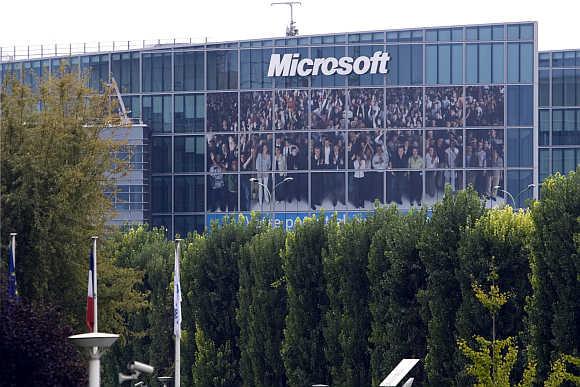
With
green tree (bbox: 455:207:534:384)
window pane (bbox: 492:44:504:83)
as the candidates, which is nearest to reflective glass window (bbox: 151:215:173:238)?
window pane (bbox: 492:44:504:83)

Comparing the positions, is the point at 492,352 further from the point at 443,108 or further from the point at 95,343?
the point at 443,108

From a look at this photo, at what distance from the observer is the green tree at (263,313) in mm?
67500

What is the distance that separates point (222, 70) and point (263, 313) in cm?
5500

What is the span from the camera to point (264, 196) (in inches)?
4724

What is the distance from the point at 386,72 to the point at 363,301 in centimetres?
5686

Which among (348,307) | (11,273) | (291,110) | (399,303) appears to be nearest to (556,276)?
(399,303)

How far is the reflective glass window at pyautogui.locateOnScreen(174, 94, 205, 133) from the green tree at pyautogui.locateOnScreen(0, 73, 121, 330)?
69016 millimetres

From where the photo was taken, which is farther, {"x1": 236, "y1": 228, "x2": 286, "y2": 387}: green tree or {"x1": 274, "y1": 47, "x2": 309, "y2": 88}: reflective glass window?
{"x1": 274, "y1": 47, "x2": 309, "y2": 88}: reflective glass window

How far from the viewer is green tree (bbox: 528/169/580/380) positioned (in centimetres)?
5219

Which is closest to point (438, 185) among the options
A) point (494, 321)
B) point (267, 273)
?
point (267, 273)

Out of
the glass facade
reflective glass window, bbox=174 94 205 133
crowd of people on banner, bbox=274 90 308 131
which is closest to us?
crowd of people on banner, bbox=274 90 308 131

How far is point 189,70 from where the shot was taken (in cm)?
12200

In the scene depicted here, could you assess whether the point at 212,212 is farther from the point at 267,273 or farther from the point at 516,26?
the point at 267,273

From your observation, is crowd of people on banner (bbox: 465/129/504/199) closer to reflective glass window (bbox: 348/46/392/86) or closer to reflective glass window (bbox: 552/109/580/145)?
reflective glass window (bbox: 348/46/392/86)
